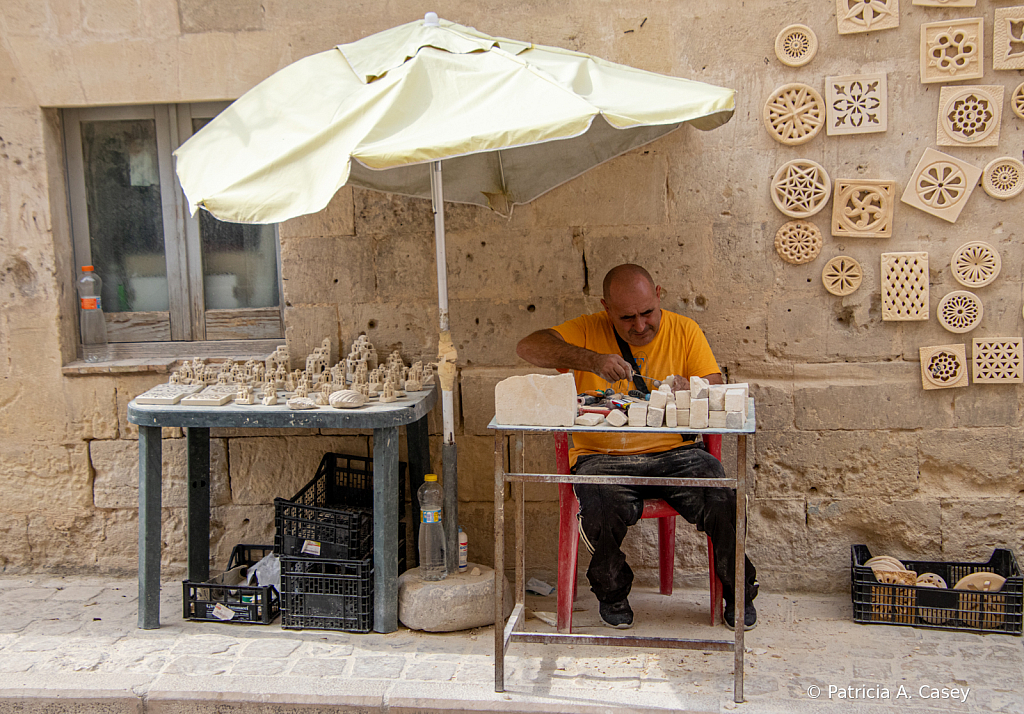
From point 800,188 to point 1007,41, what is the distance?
113cm

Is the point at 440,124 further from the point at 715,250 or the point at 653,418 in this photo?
the point at 715,250

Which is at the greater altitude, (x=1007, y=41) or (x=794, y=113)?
(x=1007, y=41)

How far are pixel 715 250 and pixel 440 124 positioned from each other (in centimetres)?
182

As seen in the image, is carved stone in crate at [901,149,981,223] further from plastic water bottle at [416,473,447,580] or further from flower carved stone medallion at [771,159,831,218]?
plastic water bottle at [416,473,447,580]

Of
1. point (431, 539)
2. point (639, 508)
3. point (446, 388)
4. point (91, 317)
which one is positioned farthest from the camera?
point (91, 317)

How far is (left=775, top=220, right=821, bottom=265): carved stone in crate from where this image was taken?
406 cm

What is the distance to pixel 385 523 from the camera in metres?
3.59

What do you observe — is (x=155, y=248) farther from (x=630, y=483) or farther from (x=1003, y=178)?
(x=1003, y=178)

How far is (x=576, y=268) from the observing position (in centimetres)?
427

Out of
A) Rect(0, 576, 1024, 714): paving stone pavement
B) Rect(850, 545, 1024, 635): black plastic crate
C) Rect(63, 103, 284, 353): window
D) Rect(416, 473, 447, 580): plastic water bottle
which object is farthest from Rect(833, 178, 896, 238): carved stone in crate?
Rect(63, 103, 284, 353): window

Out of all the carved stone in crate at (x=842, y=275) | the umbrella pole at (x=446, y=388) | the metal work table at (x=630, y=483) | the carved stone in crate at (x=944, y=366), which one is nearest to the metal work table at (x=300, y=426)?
the umbrella pole at (x=446, y=388)

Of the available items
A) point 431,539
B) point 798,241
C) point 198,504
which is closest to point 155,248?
point 198,504

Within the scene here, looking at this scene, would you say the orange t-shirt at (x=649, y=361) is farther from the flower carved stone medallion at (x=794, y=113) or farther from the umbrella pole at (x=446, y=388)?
the flower carved stone medallion at (x=794, y=113)

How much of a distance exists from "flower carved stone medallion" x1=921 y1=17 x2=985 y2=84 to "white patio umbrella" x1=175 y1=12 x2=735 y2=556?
1.35 m
